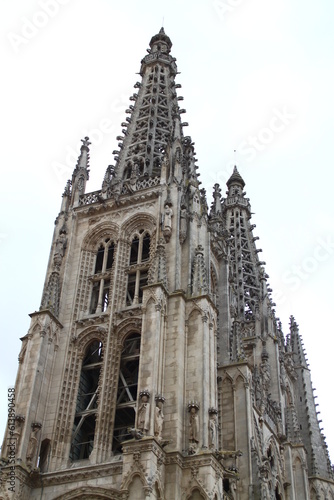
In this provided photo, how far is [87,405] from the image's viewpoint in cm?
3631

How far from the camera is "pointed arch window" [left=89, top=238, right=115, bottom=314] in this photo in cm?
3938

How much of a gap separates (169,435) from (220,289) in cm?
1567

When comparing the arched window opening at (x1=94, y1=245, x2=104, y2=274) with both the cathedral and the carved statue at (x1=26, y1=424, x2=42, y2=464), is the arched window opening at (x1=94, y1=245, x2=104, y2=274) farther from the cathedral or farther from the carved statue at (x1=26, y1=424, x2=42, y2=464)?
the carved statue at (x1=26, y1=424, x2=42, y2=464)

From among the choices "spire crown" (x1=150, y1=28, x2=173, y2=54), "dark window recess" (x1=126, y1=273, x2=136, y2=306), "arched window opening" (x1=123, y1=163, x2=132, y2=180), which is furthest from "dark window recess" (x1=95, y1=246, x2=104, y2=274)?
"spire crown" (x1=150, y1=28, x2=173, y2=54)

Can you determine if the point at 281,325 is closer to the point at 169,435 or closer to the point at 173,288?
the point at 173,288

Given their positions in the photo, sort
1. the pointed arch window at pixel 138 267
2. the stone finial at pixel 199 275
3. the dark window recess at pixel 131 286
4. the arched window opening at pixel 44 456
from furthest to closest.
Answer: the dark window recess at pixel 131 286, the pointed arch window at pixel 138 267, the stone finial at pixel 199 275, the arched window opening at pixel 44 456

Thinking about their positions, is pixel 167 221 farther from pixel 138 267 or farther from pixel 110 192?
pixel 110 192

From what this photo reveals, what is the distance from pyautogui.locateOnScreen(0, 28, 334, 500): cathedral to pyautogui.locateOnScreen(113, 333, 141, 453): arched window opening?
7cm

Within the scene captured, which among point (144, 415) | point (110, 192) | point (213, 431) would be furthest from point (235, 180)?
point (144, 415)

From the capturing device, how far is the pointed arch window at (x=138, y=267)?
1537 inches

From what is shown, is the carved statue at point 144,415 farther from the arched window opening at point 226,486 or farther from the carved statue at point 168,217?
the carved statue at point 168,217

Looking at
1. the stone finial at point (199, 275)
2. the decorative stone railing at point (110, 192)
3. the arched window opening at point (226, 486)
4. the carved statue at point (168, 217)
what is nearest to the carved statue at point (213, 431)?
the arched window opening at point (226, 486)

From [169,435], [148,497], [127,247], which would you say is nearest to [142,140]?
[127,247]

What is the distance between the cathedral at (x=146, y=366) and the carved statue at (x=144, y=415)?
52 millimetres
